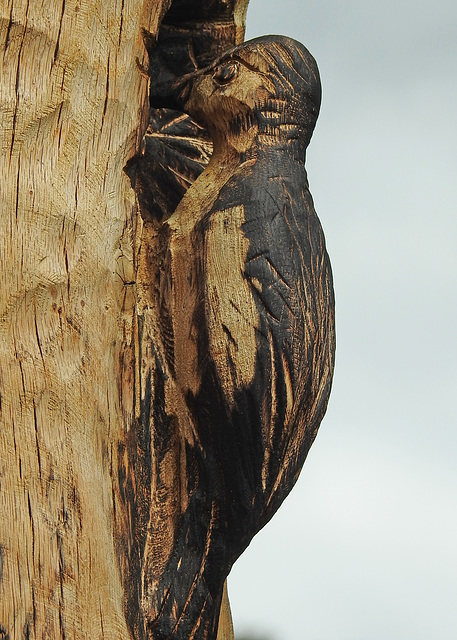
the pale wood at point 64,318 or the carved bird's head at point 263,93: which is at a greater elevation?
the carved bird's head at point 263,93

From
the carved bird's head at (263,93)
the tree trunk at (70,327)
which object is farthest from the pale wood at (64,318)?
the carved bird's head at (263,93)

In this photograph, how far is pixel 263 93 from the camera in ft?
5.61

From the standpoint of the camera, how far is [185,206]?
172 centimetres

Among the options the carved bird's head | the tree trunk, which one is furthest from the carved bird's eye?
the tree trunk

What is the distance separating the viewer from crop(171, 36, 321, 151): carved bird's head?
1711 millimetres

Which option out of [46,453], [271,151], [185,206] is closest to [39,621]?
[46,453]

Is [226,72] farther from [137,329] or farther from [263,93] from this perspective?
[137,329]

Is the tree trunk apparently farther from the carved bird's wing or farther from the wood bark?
the carved bird's wing

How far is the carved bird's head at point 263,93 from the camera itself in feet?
5.61

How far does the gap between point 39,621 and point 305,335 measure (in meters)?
0.52

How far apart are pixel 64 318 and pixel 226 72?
18.6 inches

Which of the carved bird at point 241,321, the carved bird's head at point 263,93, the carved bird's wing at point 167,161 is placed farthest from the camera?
the carved bird's wing at point 167,161

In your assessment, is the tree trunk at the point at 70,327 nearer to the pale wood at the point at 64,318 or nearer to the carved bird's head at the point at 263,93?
the pale wood at the point at 64,318

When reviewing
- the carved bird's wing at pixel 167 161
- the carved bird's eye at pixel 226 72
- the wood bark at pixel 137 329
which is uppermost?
the carved bird's eye at pixel 226 72
